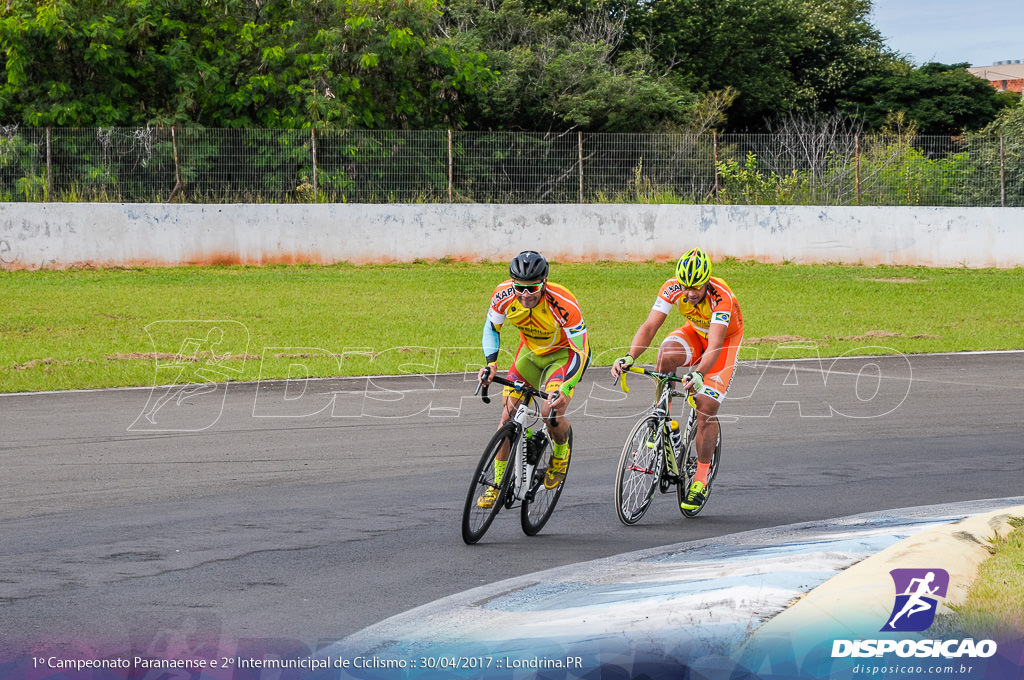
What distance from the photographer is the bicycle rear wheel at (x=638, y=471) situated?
761 centimetres

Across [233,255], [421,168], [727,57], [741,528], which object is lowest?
[741,528]

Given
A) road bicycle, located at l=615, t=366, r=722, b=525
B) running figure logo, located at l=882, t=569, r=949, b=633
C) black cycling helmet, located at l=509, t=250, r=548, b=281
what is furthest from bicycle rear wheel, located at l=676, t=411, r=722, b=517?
running figure logo, located at l=882, t=569, r=949, b=633

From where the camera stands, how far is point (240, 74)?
30172 mm

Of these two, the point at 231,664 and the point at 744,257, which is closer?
the point at 231,664

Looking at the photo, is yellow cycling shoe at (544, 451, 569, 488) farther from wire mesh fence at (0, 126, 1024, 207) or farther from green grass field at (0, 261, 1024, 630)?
wire mesh fence at (0, 126, 1024, 207)

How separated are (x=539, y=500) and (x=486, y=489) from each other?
1.81 ft

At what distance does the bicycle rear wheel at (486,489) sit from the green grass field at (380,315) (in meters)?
7.26

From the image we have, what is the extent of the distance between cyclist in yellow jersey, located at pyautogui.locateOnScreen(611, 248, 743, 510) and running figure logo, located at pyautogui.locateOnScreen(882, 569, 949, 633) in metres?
2.34

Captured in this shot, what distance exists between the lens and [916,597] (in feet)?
17.1

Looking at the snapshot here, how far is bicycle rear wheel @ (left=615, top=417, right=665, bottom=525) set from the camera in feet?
25.0

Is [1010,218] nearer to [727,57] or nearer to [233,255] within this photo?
[233,255]

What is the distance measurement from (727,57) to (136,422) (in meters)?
42.1

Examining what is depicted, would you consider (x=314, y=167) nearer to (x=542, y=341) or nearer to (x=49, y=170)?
(x=49, y=170)

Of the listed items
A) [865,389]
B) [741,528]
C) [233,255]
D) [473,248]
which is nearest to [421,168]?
[473,248]
